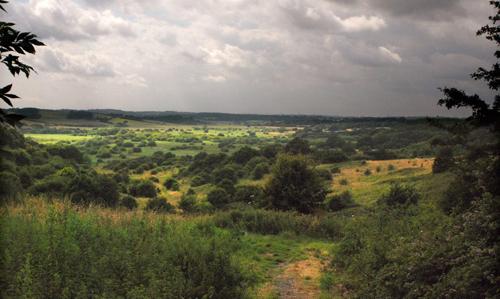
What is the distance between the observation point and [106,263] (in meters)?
7.81

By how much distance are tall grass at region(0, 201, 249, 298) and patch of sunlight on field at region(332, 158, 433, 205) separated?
2561 cm

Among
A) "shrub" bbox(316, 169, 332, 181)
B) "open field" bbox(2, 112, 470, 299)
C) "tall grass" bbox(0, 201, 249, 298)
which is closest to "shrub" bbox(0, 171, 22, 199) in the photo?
"open field" bbox(2, 112, 470, 299)

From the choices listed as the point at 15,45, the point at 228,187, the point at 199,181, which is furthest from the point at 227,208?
the point at 15,45

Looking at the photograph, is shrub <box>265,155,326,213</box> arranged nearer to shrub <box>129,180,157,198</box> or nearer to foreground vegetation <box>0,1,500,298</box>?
foreground vegetation <box>0,1,500,298</box>

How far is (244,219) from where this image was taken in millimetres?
18531

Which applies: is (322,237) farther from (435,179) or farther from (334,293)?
(435,179)

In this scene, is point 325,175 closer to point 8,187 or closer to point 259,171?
point 259,171

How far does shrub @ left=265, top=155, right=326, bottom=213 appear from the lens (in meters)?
28.7

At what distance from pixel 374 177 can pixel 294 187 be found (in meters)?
17.7

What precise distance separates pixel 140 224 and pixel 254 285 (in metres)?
3.42

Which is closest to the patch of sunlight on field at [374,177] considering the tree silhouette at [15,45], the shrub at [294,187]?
the shrub at [294,187]

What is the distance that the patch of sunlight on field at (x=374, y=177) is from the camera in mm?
35812

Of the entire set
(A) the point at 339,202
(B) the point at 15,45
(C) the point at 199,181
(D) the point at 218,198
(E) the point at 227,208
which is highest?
(B) the point at 15,45

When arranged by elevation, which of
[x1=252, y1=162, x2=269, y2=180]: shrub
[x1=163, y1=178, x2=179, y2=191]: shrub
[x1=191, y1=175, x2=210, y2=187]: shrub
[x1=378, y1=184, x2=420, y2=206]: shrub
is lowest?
[x1=163, y1=178, x2=179, y2=191]: shrub
